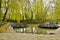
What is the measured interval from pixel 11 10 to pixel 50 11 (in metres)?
4.90

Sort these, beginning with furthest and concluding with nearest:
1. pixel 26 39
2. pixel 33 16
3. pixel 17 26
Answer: pixel 33 16, pixel 17 26, pixel 26 39

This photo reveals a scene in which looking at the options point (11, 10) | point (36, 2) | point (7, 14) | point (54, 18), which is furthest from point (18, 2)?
point (54, 18)

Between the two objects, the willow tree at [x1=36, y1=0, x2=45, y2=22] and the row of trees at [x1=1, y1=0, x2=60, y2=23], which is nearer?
the row of trees at [x1=1, y1=0, x2=60, y2=23]

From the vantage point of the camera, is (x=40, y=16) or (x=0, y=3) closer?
(x=0, y=3)

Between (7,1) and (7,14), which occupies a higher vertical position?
(7,1)

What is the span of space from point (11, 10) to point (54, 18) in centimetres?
476

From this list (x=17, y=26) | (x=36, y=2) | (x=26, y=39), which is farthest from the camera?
(x=36, y=2)

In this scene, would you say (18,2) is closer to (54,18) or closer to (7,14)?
(7,14)

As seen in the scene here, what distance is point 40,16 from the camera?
1216 cm

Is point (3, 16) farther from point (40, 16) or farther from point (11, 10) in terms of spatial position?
point (40, 16)

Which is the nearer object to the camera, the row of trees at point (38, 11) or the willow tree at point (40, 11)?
the row of trees at point (38, 11)

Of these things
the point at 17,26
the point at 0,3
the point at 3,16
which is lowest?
the point at 17,26

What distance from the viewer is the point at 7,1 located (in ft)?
27.2

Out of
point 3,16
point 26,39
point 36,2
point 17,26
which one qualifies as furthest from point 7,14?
point 26,39
